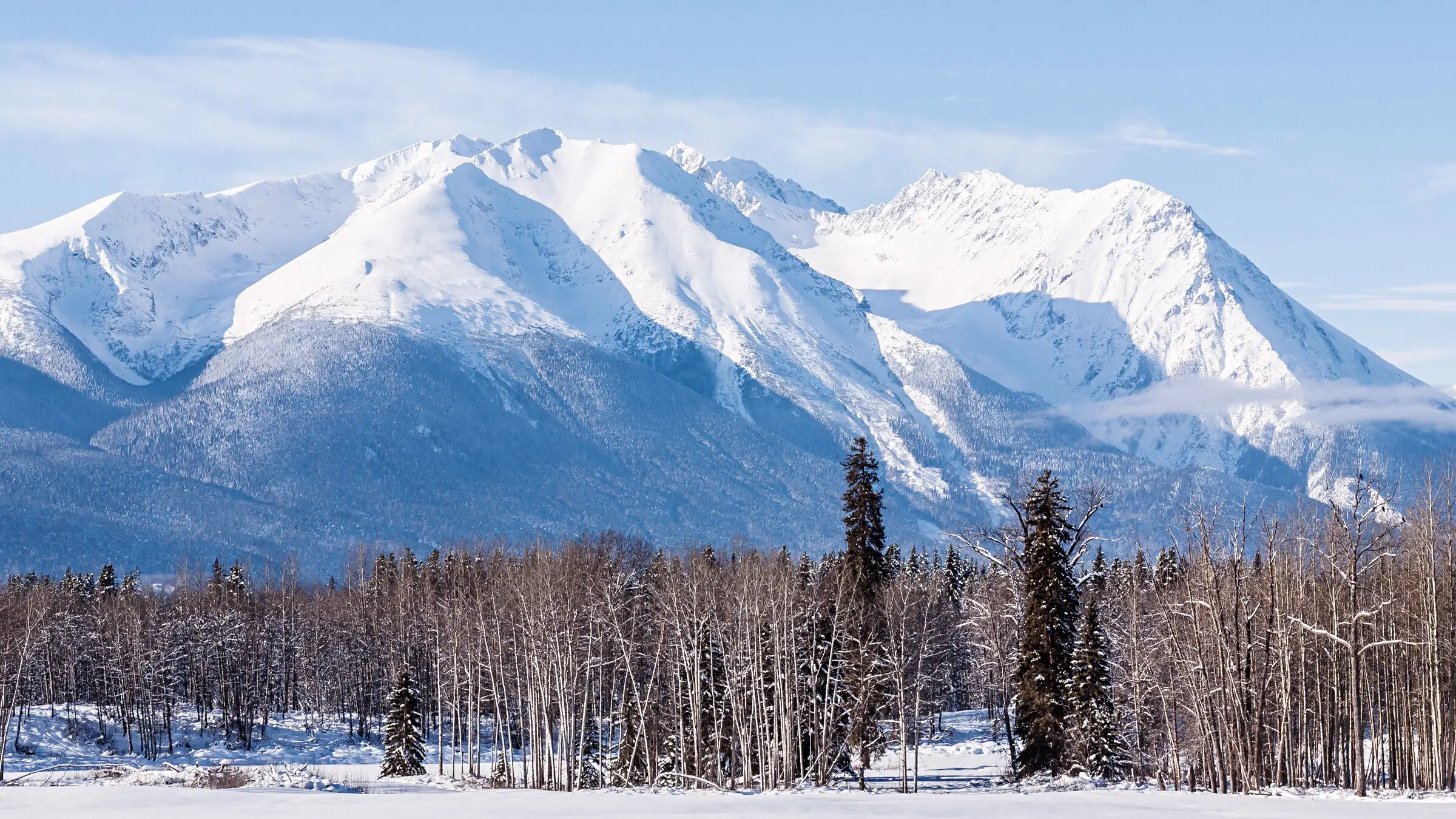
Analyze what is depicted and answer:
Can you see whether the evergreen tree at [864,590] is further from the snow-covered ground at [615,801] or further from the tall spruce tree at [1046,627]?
the tall spruce tree at [1046,627]

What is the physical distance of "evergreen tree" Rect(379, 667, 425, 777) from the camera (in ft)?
252

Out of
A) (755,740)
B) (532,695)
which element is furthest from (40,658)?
(755,740)

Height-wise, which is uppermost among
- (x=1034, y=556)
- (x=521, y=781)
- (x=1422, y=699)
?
(x=1034, y=556)

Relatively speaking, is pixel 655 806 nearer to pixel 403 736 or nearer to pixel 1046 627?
pixel 1046 627

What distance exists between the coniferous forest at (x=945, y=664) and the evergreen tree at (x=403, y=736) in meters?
0.20

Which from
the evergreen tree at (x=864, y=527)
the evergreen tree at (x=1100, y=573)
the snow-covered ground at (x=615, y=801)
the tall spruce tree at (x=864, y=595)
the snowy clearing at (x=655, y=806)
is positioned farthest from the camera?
the evergreen tree at (x=1100, y=573)

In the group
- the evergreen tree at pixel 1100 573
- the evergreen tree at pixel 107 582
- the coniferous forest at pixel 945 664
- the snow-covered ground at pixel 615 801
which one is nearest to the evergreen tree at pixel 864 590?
the coniferous forest at pixel 945 664

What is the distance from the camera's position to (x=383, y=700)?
116m

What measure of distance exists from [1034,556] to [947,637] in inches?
1737

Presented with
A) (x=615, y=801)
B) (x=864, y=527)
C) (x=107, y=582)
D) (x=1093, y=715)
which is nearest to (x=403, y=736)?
(x=864, y=527)

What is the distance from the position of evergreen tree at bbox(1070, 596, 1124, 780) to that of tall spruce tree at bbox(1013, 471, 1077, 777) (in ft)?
1.93

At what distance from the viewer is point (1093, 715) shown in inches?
2466

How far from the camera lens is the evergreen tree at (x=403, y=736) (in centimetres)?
7681

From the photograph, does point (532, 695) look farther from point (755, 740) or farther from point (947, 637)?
point (947, 637)
